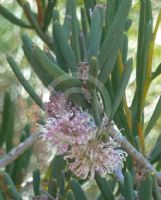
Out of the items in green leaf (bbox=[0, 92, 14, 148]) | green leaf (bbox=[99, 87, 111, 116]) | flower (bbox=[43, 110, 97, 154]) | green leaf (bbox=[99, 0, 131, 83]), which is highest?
green leaf (bbox=[0, 92, 14, 148])

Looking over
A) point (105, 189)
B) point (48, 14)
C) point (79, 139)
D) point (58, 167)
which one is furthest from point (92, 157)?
point (48, 14)

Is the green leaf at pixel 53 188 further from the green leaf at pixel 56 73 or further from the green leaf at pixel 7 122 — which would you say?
the green leaf at pixel 56 73

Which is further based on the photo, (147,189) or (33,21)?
(33,21)

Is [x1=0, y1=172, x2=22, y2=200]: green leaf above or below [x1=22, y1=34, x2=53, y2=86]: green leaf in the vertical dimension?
below

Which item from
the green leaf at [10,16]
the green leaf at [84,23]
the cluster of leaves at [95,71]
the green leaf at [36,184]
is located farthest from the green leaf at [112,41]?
the green leaf at [10,16]

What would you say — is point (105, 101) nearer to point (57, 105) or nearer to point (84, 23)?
point (57, 105)

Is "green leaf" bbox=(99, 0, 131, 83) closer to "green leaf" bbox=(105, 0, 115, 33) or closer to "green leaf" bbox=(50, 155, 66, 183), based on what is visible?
"green leaf" bbox=(105, 0, 115, 33)

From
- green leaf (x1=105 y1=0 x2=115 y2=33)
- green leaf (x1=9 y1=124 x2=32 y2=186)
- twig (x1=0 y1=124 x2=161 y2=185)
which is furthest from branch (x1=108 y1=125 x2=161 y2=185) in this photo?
green leaf (x1=9 y1=124 x2=32 y2=186)
